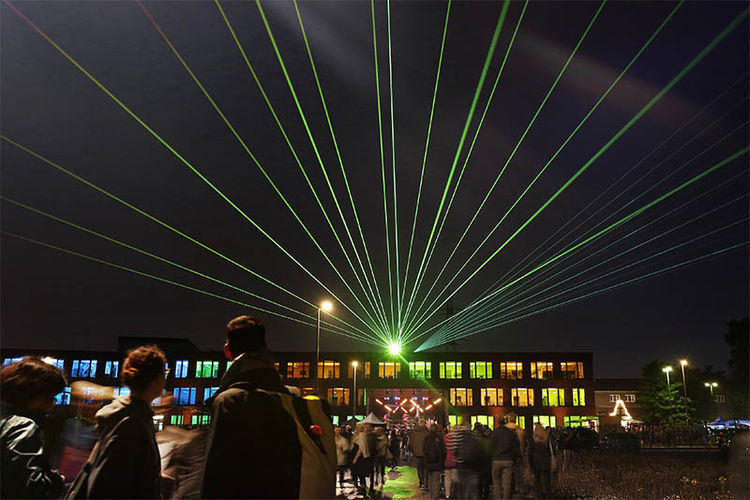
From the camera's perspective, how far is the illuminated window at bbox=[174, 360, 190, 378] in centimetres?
8087

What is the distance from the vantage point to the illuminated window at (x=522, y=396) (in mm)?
75250

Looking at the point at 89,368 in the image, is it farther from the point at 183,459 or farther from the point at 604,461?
the point at 183,459

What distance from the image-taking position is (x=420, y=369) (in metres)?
79.3

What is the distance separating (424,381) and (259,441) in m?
77.7

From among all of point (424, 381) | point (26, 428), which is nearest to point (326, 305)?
point (26, 428)

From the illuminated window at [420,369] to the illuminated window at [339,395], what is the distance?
9.07 metres

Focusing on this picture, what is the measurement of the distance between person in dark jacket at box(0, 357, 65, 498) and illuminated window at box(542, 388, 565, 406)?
7701cm

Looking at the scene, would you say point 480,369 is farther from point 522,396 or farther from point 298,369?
point 298,369

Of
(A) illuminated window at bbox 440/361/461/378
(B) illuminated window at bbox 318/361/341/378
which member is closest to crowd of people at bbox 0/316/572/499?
(A) illuminated window at bbox 440/361/461/378

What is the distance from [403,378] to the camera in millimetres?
79750

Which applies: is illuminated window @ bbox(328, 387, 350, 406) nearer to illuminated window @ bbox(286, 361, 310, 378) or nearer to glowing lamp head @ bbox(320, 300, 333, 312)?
illuminated window @ bbox(286, 361, 310, 378)

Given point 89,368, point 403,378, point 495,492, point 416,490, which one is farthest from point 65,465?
point 89,368

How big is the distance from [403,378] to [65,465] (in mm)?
74301

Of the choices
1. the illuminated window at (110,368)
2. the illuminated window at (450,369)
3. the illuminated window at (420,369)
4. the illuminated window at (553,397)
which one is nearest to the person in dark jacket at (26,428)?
the illuminated window at (553,397)
